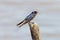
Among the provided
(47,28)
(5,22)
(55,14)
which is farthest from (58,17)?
(5,22)

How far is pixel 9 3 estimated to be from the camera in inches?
157

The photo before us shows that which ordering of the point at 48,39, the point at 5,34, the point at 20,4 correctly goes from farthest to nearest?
the point at 20,4
the point at 5,34
the point at 48,39

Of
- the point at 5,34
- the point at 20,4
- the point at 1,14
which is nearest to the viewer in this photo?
the point at 5,34

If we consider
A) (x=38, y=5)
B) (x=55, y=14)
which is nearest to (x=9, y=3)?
(x=38, y=5)

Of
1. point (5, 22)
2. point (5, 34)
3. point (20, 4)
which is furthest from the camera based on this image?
point (20, 4)

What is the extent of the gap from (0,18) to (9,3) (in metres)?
0.51

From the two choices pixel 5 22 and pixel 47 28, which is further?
pixel 5 22

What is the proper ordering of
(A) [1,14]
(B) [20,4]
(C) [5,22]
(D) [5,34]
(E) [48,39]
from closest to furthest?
(E) [48,39], (D) [5,34], (C) [5,22], (A) [1,14], (B) [20,4]

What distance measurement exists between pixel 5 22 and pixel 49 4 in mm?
817

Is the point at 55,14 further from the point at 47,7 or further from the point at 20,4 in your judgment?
the point at 20,4

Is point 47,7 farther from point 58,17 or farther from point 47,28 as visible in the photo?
point 47,28

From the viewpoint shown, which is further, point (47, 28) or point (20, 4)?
point (20, 4)

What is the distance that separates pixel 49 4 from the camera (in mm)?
4000

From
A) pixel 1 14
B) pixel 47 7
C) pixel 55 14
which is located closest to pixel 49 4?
pixel 47 7
